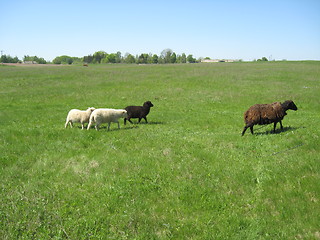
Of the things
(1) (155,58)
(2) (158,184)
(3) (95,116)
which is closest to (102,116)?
(3) (95,116)

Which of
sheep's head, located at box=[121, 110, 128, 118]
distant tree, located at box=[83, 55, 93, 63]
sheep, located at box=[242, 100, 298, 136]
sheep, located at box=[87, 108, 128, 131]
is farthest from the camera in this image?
distant tree, located at box=[83, 55, 93, 63]

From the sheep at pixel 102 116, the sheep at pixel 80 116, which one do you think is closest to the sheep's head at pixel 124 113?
the sheep at pixel 102 116

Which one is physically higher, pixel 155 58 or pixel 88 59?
pixel 155 58

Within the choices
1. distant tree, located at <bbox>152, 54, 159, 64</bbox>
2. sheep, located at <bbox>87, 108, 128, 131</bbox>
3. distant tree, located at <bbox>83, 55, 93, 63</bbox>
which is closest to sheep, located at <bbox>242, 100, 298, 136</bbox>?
sheep, located at <bbox>87, 108, 128, 131</bbox>

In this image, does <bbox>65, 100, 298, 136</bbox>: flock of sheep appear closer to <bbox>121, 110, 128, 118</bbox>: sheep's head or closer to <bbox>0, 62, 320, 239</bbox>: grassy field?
<bbox>121, 110, 128, 118</bbox>: sheep's head

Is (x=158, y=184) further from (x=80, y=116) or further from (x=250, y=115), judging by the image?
(x=80, y=116)


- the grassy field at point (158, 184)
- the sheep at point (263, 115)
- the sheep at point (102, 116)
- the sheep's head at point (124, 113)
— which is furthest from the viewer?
the sheep's head at point (124, 113)

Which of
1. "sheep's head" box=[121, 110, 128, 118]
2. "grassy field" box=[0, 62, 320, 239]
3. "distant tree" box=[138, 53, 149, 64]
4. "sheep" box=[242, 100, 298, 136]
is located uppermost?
"distant tree" box=[138, 53, 149, 64]

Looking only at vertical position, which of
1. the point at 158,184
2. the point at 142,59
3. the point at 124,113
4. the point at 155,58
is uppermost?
the point at 155,58

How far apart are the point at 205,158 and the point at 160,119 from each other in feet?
30.5

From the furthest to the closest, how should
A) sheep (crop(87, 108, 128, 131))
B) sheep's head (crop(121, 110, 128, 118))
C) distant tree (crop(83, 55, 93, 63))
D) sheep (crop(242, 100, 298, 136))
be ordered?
distant tree (crop(83, 55, 93, 63)), sheep's head (crop(121, 110, 128, 118)), sheep (crop(87, 108, 128, 131)), sheep (crop(242, 100, 298, 136))

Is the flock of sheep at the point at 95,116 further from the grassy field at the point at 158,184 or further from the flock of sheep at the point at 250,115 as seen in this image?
the grassy field at the point at 158,184

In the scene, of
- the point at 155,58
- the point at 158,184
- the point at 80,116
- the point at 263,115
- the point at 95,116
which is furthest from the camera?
the point at 155,58

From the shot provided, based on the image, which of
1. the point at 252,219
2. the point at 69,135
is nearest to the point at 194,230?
the point at 252,219
